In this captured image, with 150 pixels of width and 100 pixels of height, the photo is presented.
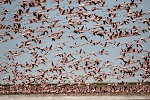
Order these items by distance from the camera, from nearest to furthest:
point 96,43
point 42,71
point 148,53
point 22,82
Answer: point 96,43
point 148,53
point 42,71
point 22,82

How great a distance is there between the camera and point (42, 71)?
28625 millimetres

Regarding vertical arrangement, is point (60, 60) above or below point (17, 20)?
below

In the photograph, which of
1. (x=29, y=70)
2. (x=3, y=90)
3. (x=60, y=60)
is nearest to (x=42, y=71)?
(x=29, y=70)

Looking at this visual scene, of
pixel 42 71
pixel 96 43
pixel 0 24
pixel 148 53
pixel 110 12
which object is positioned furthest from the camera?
pixel 42 71

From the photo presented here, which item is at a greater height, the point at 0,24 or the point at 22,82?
the point at 0,24

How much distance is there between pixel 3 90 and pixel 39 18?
2075 centimetres

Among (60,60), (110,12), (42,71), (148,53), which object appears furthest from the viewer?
(42,71)

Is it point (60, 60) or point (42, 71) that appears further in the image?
point (42, 71)

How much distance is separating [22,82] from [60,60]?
8.69m

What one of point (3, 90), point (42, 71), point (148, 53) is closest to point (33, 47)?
point (42, 71)

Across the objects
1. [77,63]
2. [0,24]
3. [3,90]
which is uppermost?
[0,24]

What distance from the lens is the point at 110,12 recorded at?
1672 cm

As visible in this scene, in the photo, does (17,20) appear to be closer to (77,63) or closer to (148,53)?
(77,63)

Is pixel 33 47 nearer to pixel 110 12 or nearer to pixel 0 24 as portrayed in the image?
pixel 0 24
